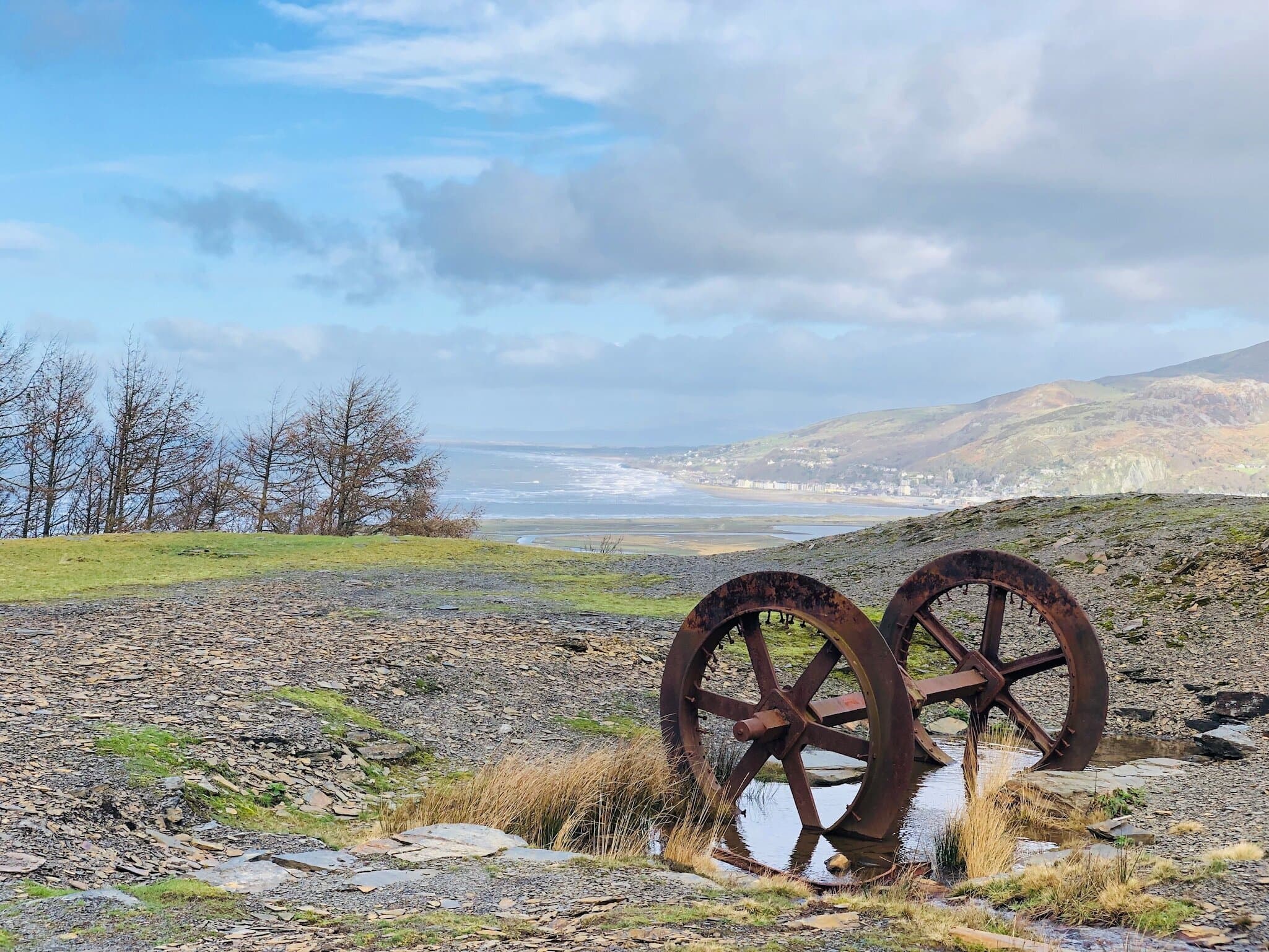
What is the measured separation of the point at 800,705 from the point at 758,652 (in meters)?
0.53

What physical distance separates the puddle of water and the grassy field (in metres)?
9.85

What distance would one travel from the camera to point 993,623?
33.1 feet

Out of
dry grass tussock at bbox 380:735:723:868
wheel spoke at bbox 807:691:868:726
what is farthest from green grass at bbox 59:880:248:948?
wheel spoke at bbox 807:691:868:726

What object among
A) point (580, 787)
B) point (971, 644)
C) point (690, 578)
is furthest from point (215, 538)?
point (580, 787)

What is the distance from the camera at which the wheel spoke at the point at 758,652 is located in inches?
324

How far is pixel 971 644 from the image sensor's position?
14844 mm

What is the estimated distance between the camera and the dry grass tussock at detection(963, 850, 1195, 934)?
5445mm

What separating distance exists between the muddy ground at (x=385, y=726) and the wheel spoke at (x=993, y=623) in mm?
1949

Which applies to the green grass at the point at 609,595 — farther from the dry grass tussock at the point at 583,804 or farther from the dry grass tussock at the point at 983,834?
the dry grass tussock at the point at 983,834

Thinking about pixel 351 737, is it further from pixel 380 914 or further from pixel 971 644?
pixel 971 644

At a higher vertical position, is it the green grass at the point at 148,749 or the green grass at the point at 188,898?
the green grass at the point at 148,749

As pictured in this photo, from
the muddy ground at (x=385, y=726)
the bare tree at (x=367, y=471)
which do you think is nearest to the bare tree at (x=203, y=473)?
the bare tree at (x=367, y=471)

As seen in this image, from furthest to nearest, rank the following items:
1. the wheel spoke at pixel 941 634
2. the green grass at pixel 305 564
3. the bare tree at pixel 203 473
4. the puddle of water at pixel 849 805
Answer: the bare tree at pixel 203 473 → the green grass at pixel 305 564 → the wheel spoke at pixel 941 634 → the puddle of water at pixel 849 805

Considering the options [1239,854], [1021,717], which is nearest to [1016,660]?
[1021,717]
